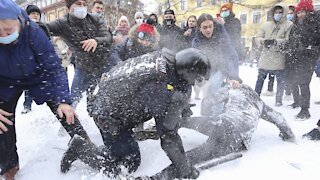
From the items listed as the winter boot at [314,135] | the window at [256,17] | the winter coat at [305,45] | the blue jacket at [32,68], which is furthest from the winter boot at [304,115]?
the window at [256,17]

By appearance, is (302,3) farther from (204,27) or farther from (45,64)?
(45,64)

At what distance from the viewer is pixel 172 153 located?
2.46m

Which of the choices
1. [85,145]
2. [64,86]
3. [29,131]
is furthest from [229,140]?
[29,131]

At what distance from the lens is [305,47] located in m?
4.66

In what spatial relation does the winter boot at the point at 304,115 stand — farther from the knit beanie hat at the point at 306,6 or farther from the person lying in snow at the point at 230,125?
the knit beanie hat at the point at 306,6

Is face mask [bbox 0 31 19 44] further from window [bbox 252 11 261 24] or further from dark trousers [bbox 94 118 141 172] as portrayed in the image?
window [bbox 252 11 261 24]

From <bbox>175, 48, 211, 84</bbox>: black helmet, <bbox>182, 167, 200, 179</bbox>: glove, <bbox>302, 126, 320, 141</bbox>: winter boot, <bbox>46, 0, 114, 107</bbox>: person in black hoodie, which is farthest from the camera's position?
<bbox>46, 0, 114, 107</bbox>: person in black hoodie

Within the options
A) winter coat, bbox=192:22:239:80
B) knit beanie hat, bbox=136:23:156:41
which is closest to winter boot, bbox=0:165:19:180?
knit beanie hat, bbox=136:23:156:41

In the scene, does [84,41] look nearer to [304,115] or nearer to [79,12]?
[79,12]

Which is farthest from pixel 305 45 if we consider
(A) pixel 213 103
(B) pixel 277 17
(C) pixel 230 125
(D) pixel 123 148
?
(D) pixel 123 148

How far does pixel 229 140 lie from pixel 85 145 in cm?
128

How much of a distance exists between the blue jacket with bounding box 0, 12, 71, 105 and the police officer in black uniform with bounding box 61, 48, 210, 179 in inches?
13.1

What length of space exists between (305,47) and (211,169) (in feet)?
9.09

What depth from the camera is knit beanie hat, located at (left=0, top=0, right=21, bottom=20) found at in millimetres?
2041
